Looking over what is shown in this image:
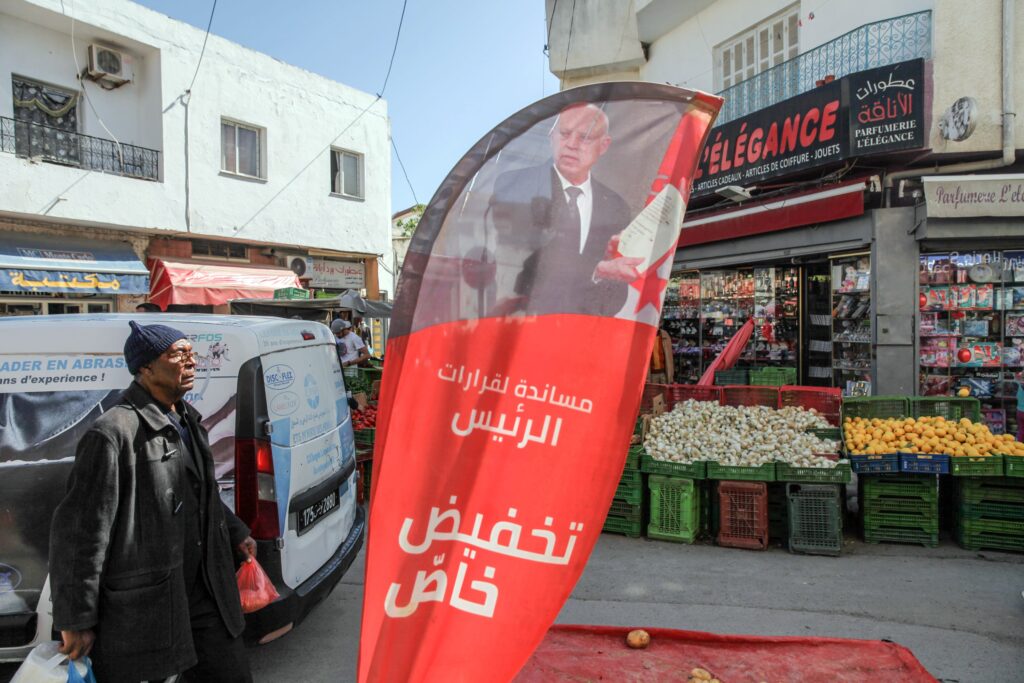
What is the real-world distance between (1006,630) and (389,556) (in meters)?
4.56

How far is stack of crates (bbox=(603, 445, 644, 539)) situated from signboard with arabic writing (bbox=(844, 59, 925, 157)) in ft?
21.9

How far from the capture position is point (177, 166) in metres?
15.2

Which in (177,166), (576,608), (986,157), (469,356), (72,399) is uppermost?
(177,166)

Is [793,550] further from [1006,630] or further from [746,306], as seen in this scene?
[746,306]

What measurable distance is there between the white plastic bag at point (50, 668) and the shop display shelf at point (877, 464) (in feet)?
19.2

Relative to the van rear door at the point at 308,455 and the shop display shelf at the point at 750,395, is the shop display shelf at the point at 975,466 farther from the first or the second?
the van rear door at the point at 308,455

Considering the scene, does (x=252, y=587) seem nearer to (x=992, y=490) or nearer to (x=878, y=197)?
(x=992, y=490)

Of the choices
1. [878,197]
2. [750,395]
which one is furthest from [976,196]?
[750,395]

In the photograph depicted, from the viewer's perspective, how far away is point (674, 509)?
6.30m

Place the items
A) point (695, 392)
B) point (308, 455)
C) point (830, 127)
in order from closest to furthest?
point (308, 455)
point (695, 392)
point (830, 127)

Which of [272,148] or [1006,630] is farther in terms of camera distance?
[272,148]

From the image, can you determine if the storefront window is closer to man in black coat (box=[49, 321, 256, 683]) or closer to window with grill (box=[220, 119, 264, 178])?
man in black coat (box=[49, 321, 256, 683])

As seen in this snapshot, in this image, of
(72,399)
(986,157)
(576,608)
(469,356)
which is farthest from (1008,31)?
(72,399)

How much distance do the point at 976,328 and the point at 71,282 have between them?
16129 mm
